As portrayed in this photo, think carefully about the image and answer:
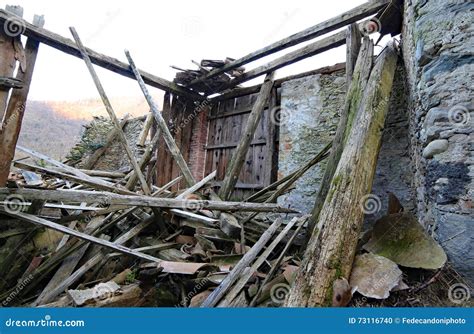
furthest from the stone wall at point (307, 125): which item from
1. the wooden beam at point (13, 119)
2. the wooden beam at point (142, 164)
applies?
the wooden beam at point (13, 119)

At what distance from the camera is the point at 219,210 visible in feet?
10.2

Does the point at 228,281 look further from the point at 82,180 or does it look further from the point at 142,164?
the point at 142,164

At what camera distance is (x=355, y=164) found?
2318 mm

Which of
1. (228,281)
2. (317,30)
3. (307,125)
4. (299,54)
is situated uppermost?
(317,30)

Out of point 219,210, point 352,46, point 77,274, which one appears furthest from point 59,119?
point 352,46

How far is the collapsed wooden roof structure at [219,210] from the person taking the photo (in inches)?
81.9

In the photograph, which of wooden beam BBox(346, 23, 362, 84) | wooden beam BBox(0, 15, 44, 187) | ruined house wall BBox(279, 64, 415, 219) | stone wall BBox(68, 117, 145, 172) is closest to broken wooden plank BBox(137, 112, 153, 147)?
stone wall BBox(68, 117, 145, 172)

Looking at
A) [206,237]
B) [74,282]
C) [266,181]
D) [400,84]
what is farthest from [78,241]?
[400,84]

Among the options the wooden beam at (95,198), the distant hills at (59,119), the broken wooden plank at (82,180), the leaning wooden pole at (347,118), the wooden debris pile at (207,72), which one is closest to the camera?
the wooden beam at (95,198)

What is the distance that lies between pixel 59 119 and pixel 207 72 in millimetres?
18776

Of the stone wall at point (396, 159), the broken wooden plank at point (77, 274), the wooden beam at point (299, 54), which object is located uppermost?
the wooden beam at point (299, 54)

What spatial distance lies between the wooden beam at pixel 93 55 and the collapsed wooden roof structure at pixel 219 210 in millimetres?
16

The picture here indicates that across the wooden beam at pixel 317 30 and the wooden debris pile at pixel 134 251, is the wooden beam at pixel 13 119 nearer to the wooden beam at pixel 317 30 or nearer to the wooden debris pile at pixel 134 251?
the wooden debris pile at pixel 134 251

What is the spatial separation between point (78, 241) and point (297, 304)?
266 cm
